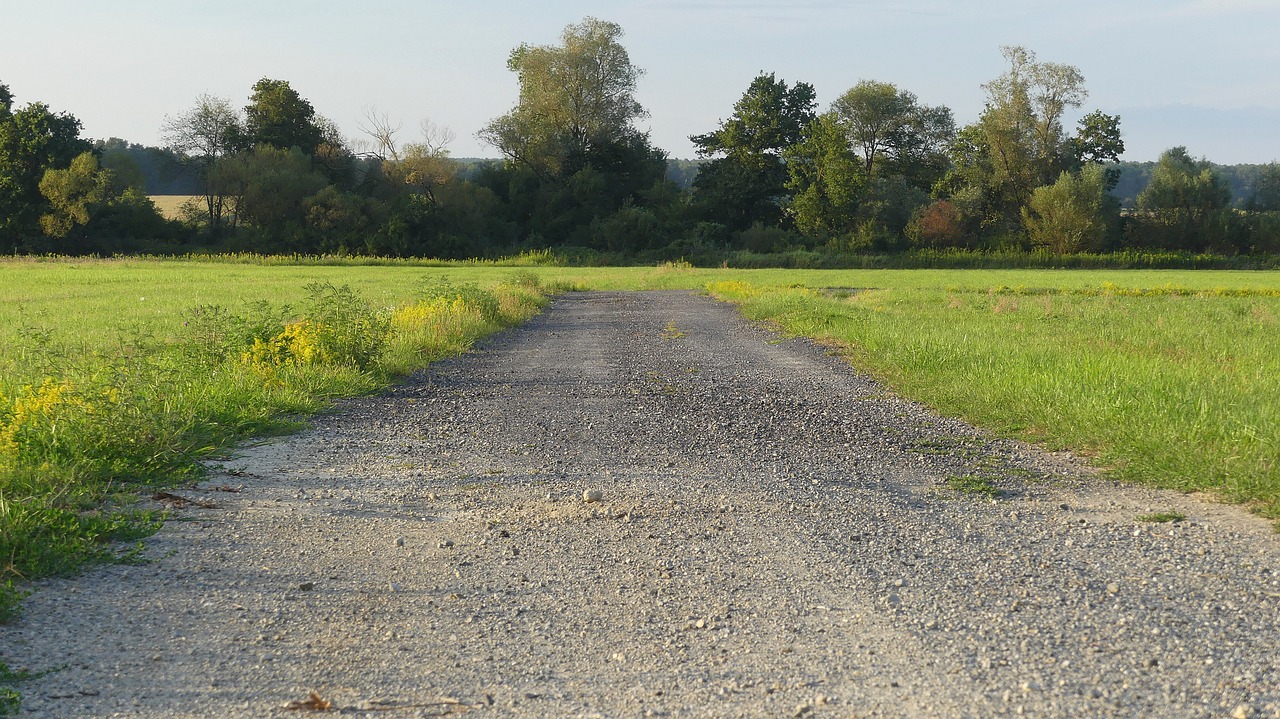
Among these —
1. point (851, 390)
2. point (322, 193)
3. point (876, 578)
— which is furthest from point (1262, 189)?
point (876, 578)

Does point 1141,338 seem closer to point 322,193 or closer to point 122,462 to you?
point 122,462

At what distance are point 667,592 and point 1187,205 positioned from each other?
7856 centimetres

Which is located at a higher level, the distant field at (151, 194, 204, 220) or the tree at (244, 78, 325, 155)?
the tree at (244, 78, 325, 155)

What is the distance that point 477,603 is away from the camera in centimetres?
436

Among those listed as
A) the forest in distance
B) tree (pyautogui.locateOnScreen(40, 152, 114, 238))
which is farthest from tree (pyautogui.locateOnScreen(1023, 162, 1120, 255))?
tree (pyautogui.locateOnScreen(40, 152, 114, 238))

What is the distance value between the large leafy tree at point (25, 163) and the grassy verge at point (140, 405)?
53667mm

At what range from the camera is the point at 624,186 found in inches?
3044

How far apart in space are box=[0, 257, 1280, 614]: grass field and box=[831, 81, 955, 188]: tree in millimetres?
55521

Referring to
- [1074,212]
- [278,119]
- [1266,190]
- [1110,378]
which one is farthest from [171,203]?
[1266,190]

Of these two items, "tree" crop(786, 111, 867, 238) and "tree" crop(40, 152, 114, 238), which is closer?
"tree" crop(40, 152, 114, 238)

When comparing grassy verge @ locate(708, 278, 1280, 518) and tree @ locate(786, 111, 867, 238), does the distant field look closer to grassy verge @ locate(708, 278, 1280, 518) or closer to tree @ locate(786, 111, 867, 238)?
tree @ locate(786, 111, 867, 238)

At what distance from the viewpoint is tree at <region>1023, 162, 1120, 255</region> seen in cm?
6712

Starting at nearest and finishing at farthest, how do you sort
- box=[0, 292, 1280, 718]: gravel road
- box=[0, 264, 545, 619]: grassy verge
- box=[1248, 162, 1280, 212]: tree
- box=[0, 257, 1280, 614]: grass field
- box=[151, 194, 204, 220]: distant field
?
box=[0, 292, 1280, 718]: gravel road, box=[0, 264, 545, 619]: grassy verge, box=[0, 257, 1280, 614]: grass field, box=[151, 194, 204, 220]: distant field, box=[1248, 162, 1280, 212]: tree

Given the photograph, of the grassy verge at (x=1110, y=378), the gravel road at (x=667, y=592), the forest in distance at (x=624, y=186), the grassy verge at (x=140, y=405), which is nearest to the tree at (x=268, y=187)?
the forest in distance at (x=624, y=186)
